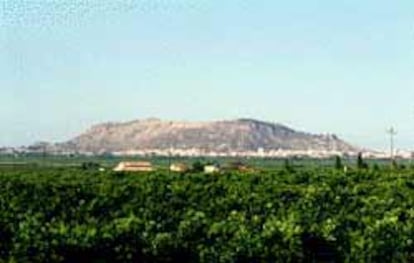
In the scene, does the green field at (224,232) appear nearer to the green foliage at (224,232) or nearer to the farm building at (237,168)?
the green foliage at (224,232)

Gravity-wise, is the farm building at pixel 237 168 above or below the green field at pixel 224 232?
above

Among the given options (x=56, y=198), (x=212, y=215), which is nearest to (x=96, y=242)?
(x=212, y=215)

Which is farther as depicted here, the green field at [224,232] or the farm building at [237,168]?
the farm building at [237,168]

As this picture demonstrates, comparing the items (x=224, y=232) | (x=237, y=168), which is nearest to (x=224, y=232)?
(x=224, y=232)

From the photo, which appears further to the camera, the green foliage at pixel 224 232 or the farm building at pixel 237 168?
the farm building at pixel 237 168

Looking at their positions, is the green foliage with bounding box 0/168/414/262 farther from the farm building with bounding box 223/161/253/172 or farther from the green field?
the farm building with bounding box 223/161/253/172

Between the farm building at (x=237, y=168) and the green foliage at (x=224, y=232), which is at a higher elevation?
the farm building at (x=237, y=168)

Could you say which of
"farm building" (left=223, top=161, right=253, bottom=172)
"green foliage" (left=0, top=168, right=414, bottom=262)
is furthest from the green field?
"farm building" (left=223, top=161, right=253, bottom=172)

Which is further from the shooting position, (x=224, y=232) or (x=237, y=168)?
(x=237, y=168)

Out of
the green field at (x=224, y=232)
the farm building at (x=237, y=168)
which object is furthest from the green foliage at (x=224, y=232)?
the farm building at (x=237, y=168)

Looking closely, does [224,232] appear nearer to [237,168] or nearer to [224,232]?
[224,232]

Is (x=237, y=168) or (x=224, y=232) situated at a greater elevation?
(x=237, y=168)
